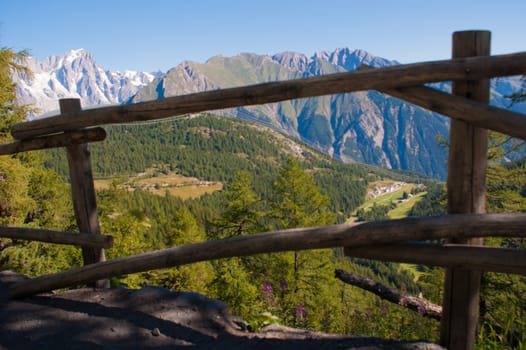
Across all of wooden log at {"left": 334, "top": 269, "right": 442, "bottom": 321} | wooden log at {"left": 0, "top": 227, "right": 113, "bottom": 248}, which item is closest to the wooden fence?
wooden log at {"left": 0, "top": 227, "right": 113, "bottom": 248}

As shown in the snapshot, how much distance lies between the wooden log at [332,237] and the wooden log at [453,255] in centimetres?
14

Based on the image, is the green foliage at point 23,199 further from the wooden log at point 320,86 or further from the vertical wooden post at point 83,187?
the wooden log at point 320,86

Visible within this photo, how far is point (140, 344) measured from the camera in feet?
11.5

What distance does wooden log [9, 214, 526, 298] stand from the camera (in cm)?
289

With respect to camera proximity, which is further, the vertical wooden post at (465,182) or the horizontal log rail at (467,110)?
the vertical wooden post at (465,182)

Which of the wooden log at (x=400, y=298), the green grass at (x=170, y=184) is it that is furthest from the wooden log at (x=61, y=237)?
the green grass at (x=170, y=184)

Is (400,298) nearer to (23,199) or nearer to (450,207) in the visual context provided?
(450,207)

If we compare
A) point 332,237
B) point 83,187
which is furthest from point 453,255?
point 83,187

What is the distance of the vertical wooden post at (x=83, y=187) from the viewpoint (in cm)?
471

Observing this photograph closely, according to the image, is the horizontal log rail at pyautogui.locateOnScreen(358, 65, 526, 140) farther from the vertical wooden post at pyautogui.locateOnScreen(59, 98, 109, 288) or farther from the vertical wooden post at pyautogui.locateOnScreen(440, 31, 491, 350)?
the vertical wooden post at pyautogui.locateOnScreen(59, 98, 109, 288)

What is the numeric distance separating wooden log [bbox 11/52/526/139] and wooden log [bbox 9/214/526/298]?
1121 millimetres

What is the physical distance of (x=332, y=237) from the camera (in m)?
3.25

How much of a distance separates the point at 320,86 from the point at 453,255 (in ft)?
5.81

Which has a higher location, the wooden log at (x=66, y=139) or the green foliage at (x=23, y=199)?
the wooden log at (x=66, y=139)
